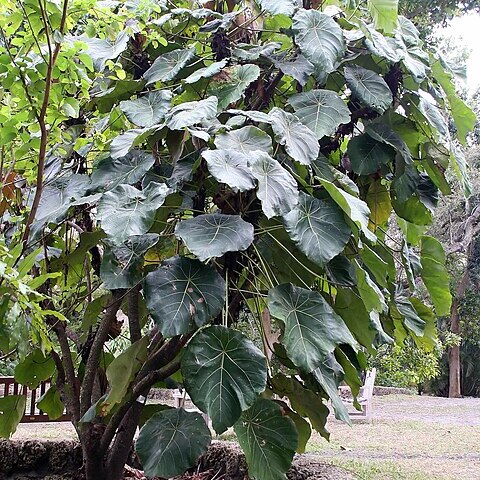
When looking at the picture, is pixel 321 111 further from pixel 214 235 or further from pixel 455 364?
pixel 455 364

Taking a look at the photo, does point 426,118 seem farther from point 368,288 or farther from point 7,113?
point 7,113

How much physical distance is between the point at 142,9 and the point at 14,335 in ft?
2.95

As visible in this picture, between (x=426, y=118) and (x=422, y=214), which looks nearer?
(x=426, y=118)

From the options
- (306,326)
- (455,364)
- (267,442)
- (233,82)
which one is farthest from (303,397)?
(455,364)

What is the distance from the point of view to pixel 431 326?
7.28 feet

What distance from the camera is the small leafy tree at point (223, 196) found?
137 centimetres

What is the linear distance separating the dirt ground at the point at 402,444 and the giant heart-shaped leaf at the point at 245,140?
1330 mm

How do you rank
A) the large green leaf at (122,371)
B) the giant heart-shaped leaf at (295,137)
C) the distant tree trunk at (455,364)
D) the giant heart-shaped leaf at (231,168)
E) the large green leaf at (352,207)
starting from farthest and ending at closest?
the distant tree trunk at (455,364) < the large green leaf at (122,371) < the giant heart-shaped leaf at (295,137) < the large green leaf at (352,207) < the giant heart-shaped leaf at (231,168)

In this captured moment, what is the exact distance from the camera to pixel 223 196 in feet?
5.38

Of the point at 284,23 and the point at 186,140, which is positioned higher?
the point at 284,23

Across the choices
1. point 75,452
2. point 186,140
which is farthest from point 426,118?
point 75,452

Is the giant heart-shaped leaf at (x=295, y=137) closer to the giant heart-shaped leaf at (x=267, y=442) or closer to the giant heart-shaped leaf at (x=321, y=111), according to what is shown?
the giant heart-shaped leaf at (x=321, y=111)

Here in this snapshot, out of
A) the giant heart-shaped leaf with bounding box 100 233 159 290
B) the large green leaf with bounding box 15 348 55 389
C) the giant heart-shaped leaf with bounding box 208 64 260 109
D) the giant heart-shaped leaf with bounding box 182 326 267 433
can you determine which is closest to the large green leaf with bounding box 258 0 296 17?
the giant heart-shaped leaf with bounding box 208 64 260 109

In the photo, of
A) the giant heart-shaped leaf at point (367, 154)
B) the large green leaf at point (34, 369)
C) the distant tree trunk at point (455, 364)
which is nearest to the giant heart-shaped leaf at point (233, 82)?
the giant heart-shaped leaf at point (367, 154)
